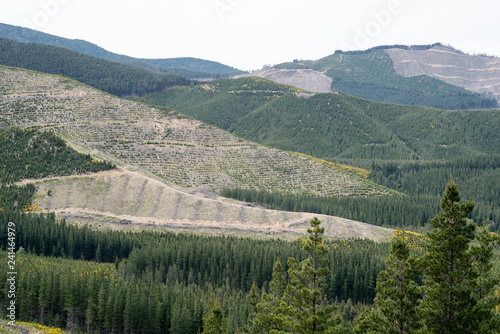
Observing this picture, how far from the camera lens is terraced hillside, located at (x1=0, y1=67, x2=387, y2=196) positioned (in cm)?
16562

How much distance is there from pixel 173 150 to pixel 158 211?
53466mm

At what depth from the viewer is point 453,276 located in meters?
31.5

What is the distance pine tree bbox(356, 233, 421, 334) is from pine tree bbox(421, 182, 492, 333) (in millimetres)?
1425

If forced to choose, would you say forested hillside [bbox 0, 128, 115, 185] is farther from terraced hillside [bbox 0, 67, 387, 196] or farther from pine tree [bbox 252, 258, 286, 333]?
pine tree [bbox 252, 258, 286, 333]

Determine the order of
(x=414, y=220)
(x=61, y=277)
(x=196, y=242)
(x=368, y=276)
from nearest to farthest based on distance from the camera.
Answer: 1. (x=61, y=277)
2. (x=368, y=276)
3. (x=196, y=242)
4. (x=414, y=220)

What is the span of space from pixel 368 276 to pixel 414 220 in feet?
223

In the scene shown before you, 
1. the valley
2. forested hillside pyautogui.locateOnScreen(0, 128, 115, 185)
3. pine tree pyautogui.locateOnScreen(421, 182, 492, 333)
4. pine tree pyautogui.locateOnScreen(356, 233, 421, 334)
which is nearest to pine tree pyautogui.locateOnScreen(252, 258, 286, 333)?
the valley

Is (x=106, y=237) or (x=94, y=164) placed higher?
(x=94, y=164)

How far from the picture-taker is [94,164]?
463 ft

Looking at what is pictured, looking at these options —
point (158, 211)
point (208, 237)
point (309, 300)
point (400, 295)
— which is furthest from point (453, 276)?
point (158, 211)

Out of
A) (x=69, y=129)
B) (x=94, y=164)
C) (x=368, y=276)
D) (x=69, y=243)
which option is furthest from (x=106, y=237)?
(x=69, y=129)

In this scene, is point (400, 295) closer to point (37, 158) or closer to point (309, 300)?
point (309, 300)

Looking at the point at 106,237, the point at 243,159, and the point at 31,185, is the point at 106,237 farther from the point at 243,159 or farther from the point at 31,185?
the point at 243,159

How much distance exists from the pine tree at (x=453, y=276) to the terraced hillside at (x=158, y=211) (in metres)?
84.7
